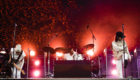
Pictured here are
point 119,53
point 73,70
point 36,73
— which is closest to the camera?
point 73,70

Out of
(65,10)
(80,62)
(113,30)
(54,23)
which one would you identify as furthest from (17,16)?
(80,62)

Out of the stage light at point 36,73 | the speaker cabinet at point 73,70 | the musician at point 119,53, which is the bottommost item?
the stage light at point 36,73

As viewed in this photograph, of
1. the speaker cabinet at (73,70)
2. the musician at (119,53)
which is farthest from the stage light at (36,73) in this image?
the musician at (119,53)

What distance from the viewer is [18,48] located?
17.1 ft

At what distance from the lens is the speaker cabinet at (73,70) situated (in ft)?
11.4

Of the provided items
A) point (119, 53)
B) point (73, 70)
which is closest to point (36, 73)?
point (73, 70)

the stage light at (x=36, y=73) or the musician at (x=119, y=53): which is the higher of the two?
the musician at (x=119, y=53)

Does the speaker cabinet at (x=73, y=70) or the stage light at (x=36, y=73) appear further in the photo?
the stage light at (x=36, y=73)

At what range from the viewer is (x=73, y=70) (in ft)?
11.5

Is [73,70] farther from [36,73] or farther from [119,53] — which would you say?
[36,73]

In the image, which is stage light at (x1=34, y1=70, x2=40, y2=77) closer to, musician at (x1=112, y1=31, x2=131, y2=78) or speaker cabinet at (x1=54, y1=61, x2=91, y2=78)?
speaker cabinet at (x1=54, y1=61, x2=91, y2=78)

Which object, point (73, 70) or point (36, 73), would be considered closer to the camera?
point (73, 70)

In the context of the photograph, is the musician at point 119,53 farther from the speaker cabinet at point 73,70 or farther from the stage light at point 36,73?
the stage light at point 36,73

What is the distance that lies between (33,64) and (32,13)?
3.19 meters
